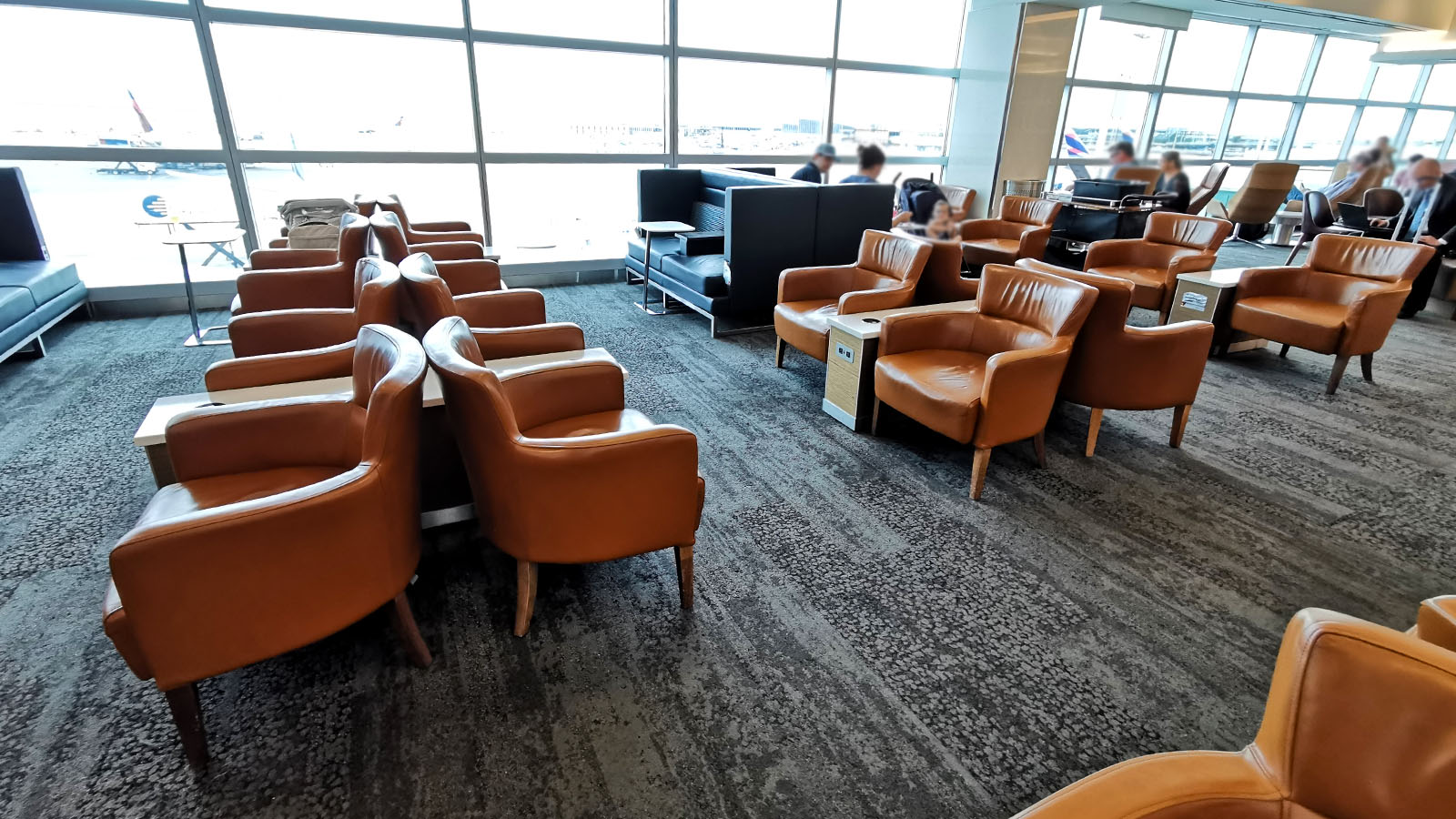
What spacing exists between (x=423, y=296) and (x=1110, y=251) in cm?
498

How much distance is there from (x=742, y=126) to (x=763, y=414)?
3195mm

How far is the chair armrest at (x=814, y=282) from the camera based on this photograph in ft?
13.5

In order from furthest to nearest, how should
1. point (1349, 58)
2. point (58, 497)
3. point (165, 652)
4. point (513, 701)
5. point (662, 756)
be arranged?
point (1349, 58) < point (58, 497) < point (513, 701) < point (662, 756) < point (165, 652)

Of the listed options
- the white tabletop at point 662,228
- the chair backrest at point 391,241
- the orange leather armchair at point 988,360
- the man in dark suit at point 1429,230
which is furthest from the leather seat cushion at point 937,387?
the man in dark suit at point 1429,230

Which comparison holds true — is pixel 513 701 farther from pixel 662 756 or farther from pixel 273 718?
pixel 273 718

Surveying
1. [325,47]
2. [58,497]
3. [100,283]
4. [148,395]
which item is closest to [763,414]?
[58,497]

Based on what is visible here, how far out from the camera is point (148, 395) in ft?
11.9

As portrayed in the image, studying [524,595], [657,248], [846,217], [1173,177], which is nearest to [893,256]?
[846,217]

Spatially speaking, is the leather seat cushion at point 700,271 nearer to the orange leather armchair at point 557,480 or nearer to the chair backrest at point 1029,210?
the orange leather armchair at point 557,480

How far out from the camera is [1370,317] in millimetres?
3885

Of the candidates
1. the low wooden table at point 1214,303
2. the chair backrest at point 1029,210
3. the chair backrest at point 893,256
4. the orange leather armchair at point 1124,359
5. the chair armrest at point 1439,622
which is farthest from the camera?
the chair backrest at point 1029,210

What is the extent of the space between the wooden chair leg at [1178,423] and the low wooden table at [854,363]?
3.68 feet

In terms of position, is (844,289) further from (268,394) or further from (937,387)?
(268,394)

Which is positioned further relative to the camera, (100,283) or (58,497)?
(100,283)
